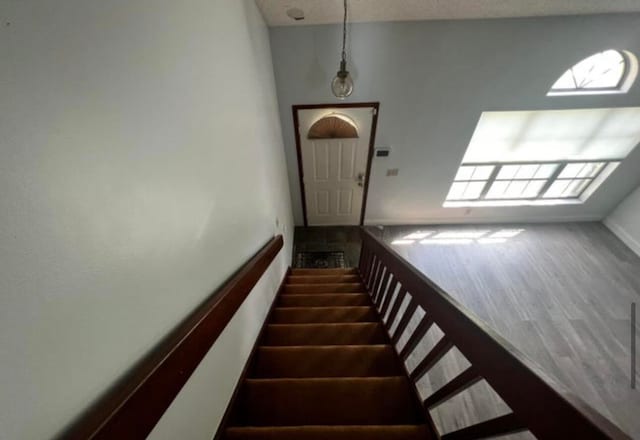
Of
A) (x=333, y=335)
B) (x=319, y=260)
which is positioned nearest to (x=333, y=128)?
(x=319, y=260)

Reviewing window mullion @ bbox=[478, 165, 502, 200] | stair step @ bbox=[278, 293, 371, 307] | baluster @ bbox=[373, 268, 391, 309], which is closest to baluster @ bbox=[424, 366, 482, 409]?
baluster @ bbox=[373, 268, 391, 309]

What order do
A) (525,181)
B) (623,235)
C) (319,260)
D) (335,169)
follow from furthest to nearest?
1. (319,260)
2. (525,181)
3. (623,235)
4. (335,169)

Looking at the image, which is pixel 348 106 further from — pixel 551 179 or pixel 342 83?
pixel 551 179

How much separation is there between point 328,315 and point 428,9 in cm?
263

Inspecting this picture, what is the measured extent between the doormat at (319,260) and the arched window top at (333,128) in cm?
172

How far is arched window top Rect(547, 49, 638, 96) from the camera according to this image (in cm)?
236

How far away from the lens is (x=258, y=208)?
5.67ft

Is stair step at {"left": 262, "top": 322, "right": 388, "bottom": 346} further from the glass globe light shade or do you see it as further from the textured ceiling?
the textured ceiling

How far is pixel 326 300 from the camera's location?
205 cm

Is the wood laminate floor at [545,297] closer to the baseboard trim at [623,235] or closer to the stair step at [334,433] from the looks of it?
the baseboard trim at [623,235]

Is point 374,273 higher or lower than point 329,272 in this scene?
lower

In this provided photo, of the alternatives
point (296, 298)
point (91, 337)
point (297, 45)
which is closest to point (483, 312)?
point (296, 298)

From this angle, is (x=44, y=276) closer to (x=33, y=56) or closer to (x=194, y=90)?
(x=33, y=56)

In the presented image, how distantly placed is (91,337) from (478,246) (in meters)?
4.02
